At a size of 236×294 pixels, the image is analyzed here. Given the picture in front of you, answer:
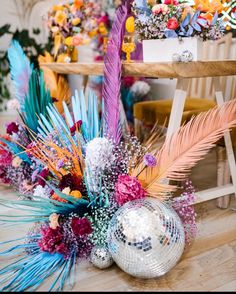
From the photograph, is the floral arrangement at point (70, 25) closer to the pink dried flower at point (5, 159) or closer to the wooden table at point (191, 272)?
the pink dried flower at point (5, 159)

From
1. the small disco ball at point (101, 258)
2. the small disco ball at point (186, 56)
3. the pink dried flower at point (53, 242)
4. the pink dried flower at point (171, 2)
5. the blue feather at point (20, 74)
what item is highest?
the pink dried flower at point (171, 2)

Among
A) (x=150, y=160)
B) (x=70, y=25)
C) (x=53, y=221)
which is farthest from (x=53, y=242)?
(x=70, y=25)

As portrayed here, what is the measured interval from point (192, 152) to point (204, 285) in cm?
46

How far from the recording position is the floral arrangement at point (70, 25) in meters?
2.29

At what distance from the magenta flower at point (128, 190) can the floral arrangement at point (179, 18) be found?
2.08 feet

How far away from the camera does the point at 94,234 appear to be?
4.07ft

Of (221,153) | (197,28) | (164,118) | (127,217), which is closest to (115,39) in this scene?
(197,28)

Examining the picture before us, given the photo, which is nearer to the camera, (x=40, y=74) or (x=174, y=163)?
(x=174, y=163)

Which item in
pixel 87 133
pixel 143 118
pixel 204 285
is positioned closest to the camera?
pixel 204 285

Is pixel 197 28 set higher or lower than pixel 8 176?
higher

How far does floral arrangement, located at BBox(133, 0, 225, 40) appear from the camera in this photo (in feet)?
4.45

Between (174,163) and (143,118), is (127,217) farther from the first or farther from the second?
(143,118)

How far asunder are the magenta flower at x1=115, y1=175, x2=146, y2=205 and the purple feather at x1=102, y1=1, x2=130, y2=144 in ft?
0.82

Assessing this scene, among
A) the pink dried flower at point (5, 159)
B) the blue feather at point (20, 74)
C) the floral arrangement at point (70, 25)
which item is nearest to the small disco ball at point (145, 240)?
the pink dried flower at point (5, 159)
